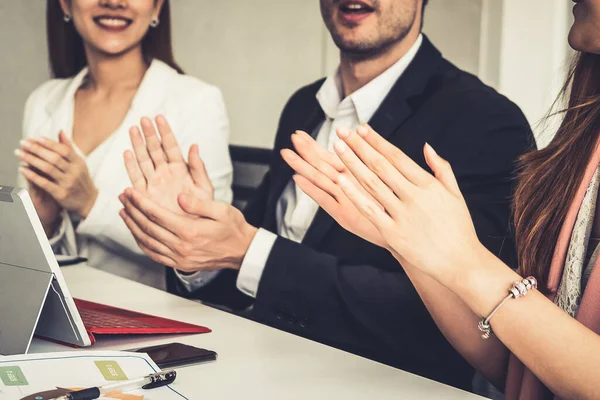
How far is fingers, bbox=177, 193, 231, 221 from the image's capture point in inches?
51.1

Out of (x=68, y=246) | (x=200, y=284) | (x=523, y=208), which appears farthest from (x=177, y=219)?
(x=68, y=246)

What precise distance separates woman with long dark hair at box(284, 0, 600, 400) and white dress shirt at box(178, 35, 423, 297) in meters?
0.46

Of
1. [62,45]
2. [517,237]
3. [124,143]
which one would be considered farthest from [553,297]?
[62,45]

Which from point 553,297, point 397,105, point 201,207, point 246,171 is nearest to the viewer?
point 553,297

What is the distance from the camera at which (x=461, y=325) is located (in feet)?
3.57

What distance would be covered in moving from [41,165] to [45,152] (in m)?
0.04

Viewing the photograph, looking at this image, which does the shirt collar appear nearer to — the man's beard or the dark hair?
the man's beard

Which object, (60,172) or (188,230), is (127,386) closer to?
(188,230)

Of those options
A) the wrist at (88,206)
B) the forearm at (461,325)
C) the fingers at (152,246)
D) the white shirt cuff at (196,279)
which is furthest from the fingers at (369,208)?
the wrist at (88,206)

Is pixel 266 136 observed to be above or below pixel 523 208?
below

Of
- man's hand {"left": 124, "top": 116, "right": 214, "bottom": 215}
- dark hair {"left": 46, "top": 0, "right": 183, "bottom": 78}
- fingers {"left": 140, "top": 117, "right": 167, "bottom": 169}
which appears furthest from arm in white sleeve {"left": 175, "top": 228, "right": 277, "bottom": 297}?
dark hair {"left": 46, "top": 0, "right": 183, "bottom": 78}

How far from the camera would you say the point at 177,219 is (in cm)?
133

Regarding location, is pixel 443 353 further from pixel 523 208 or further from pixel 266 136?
pixel 266 136

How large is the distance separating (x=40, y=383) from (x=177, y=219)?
521 mm
